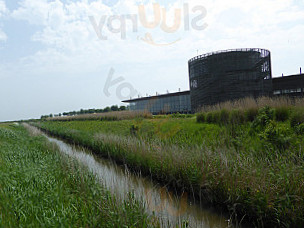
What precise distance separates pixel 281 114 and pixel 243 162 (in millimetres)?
4655

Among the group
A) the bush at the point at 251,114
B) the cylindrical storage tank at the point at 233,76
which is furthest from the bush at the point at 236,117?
the cylindrical storage tank at the point at 233,76

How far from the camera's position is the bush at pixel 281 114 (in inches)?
293

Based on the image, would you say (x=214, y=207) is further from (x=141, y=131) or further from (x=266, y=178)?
(x=141, y=131)

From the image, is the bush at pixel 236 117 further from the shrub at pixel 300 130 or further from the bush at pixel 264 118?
the shrub at pixel 300 130

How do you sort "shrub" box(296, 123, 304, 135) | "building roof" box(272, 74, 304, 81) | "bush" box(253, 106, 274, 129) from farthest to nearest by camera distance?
"building roof" box(272, 74, 304, 81)
"bush" box(253, 106, 274, 129)
"shrub" box(296, 123, 304, 135)

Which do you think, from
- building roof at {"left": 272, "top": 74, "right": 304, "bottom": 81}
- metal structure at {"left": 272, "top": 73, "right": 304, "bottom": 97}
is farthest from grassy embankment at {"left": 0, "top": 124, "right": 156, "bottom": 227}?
building roof at {"left": 272, "top": 74, "right": 304, "bottom": 81}

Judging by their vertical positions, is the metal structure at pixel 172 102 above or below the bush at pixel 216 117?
above

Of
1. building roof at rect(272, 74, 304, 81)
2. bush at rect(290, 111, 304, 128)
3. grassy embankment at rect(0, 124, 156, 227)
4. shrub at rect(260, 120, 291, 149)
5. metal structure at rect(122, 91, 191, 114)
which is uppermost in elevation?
building roof at rect(272, 74, 304, 81)

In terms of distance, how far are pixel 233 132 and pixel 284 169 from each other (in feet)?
12.6

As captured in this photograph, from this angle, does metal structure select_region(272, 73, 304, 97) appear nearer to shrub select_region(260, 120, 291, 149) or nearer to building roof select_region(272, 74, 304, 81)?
building roof select_region(272, 74, 304, 81)

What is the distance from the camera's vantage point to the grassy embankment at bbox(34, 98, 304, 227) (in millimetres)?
3320

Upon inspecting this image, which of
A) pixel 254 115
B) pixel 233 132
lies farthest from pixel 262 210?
pixel 254 115

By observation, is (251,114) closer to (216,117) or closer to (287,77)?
(216,117)

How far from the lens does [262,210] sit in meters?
3.40
